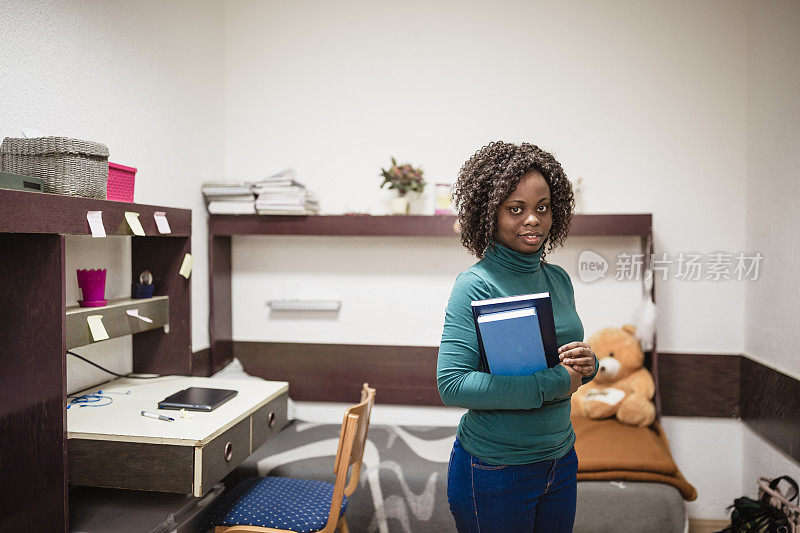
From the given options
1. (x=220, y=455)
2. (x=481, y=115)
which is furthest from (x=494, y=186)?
(x=481, y=115)

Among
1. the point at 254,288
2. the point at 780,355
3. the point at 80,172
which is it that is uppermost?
the point at 80,172

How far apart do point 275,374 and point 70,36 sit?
1.80 m

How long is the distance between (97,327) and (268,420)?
645mm

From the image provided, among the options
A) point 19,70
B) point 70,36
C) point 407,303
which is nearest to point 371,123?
point 407,303

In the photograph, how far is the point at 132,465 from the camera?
154cm

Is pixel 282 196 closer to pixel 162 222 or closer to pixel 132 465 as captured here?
pixel 162 222

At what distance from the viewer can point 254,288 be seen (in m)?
3.04

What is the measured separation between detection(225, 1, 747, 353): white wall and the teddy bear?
9.0 inches

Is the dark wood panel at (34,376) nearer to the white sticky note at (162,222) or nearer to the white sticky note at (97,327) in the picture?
the white sticky note at (97,327)

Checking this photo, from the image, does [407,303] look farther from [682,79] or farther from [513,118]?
[682,79]

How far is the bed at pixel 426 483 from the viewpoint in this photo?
2.06 meters

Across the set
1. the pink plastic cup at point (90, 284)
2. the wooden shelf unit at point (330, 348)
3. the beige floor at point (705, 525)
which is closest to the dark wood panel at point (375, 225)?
the wooden shelf unit at point (330, 348)

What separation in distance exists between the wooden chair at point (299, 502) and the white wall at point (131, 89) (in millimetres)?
726

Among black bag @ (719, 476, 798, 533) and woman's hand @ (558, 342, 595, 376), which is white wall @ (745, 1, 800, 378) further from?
woman's hand @ (558, 342, 595, 376)
